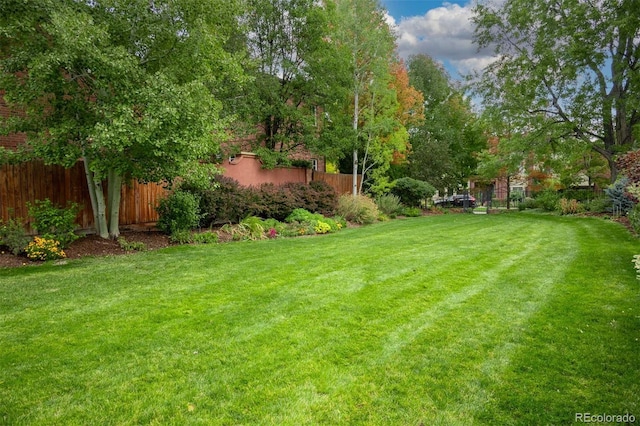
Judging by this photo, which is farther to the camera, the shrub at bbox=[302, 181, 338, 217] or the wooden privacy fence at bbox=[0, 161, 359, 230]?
the shrub at bbox=[302, 181, 338, 217]

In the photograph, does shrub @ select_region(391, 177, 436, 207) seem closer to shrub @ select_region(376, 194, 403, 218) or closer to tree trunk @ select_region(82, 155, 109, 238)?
shrub @ select_region(376, 194, 403, 218)

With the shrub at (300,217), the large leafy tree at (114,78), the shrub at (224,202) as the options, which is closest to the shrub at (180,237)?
the shrub at (224,202)

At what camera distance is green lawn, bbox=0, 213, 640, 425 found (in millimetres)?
2217

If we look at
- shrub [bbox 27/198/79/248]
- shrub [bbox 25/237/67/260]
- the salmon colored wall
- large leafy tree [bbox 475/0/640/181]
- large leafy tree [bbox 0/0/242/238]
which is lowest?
shrub [bbox 25/237/67/260]

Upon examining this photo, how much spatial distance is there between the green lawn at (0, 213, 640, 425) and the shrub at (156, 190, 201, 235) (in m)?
2.99

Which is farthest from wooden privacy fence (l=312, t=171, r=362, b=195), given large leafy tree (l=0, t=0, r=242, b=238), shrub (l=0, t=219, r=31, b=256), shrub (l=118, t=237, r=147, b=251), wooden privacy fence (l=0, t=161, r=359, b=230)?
shrub (l=0, t=219, r=31, b=256)

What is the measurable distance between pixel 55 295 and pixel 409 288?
4.39m

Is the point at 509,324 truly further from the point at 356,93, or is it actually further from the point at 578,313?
the point at 356,93

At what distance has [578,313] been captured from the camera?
144 inches

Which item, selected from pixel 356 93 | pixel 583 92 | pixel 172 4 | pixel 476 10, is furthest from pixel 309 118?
pixel 583 92

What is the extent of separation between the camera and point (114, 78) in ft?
20.5

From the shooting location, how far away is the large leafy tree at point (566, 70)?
15.1 metres

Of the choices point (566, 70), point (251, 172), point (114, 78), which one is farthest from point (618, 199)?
point (114, 78)

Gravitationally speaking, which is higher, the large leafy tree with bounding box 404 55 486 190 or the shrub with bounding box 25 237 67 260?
the large leafy tree with bounding box 404 55 486 190
